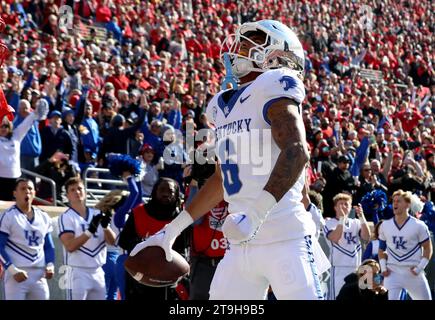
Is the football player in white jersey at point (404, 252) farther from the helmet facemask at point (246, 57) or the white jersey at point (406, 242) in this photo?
the helmet facemask at point (246, 57)

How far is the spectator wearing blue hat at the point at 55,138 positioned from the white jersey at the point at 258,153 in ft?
20.9

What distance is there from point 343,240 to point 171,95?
12.1 ft

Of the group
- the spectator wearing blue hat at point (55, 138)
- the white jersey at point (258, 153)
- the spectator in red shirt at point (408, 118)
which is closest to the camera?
the white jersey at point (258, 153)

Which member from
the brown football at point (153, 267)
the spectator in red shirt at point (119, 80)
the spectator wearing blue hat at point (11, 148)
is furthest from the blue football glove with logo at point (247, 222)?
the spectator in red shirt at point (119, 80)

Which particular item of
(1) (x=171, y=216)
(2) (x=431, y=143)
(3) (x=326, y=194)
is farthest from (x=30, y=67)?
(2) (x=431, y=143)

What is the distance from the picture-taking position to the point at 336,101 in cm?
1844

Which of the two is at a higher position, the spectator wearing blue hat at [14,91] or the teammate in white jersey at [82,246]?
the spectator wearing blue hat at [14,91]

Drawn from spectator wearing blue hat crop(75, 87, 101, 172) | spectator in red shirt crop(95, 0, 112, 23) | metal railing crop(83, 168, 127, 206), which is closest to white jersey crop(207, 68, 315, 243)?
metal railing crop(83, 168, 127, 206)

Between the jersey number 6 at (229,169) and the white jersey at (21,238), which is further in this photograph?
the white jersey at (21,238)

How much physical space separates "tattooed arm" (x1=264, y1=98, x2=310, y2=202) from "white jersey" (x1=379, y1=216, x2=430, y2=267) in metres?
6.43

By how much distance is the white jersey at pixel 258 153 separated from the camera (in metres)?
4.16

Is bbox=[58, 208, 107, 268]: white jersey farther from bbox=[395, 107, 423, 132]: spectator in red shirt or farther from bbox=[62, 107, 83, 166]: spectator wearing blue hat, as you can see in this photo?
bbox=[395, 107, 423, 132]: spectator in red shirt

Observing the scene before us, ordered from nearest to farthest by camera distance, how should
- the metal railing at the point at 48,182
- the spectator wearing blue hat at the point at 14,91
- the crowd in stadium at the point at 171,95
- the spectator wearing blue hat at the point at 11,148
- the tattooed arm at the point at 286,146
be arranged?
the tattooed arm at the point at 286,146
the spectator wearing blue hat at the point at 11,148
the metal railing at the point at 48,182
the spectator wearing blue hat at the point at 14,91
the crowd in stadium at the point at 171,95
